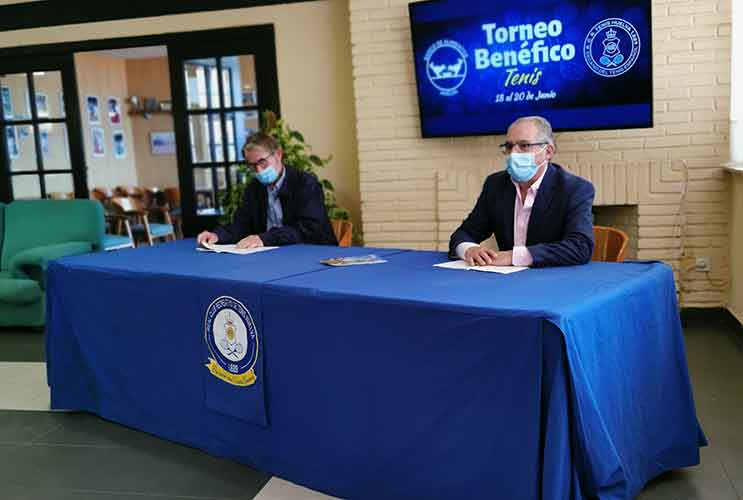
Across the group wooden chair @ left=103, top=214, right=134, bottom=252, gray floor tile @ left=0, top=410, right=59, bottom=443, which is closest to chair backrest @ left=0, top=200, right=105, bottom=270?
wooden chair @ left=103, top=214, right=134, bottom=252

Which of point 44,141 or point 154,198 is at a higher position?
point 44,141

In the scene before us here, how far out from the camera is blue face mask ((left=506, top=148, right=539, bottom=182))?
268cm

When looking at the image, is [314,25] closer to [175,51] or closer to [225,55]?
[225,55]

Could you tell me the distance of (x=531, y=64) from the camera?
4520 mm

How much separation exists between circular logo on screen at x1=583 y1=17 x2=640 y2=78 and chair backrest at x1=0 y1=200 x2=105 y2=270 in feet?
11.8

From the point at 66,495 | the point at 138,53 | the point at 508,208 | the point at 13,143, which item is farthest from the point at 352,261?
the point at 138,53

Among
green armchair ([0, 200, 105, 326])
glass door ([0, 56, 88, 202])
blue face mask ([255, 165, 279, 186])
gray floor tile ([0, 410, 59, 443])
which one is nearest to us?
gray floor tile ([0, 410, 59, 443])

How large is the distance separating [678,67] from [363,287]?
310cm

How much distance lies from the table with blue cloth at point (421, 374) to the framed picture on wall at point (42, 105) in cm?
405

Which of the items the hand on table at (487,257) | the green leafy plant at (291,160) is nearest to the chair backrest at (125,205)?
the green leafy plant at (291,160)

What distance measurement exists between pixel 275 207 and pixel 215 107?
7.81 ft

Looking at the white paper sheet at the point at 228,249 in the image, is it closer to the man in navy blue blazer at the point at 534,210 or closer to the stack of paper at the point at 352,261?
the stack of paper at the point at 352,261

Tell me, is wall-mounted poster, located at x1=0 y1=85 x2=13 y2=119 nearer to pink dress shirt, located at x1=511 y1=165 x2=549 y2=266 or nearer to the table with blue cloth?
the table with blue cloth

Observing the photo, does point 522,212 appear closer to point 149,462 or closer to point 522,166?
point 522,166
